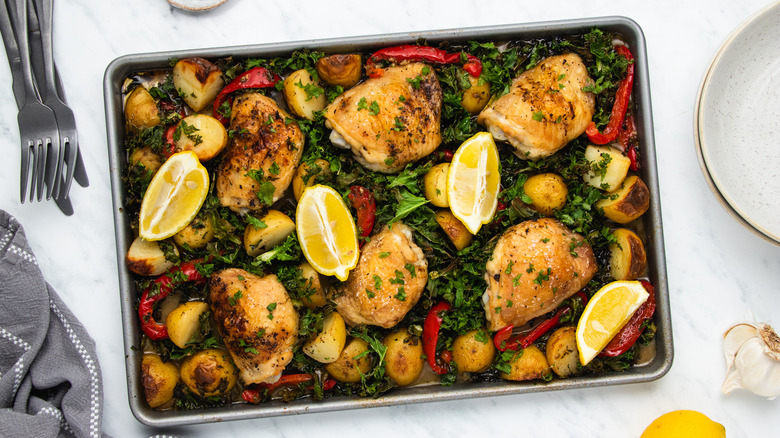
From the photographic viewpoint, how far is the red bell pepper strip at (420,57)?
3121 millimetres

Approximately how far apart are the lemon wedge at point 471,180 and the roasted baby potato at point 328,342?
32.0 inches

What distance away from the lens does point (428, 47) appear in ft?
10.3

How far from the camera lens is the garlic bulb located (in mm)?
3223

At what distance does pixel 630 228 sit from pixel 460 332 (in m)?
1.07

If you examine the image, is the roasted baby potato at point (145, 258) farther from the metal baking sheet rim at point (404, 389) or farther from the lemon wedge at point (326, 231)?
the lemon wedge at point (326, 231)

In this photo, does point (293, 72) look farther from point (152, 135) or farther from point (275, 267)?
point (275, 267)

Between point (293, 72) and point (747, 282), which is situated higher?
point (293, 72)

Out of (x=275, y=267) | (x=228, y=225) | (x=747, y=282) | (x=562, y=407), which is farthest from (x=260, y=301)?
(x=747, y=282)

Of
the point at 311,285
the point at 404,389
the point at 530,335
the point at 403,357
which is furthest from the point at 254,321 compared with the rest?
the point at 530,335

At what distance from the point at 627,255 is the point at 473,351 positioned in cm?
91

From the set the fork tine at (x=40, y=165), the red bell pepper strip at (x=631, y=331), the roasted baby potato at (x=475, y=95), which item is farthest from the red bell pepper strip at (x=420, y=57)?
the fork tine at (x=40, y=165)

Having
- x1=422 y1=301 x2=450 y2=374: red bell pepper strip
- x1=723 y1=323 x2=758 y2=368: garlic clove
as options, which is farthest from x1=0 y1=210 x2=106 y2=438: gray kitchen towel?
x1=723 y1=323 x2=758 y2=368: garlic clove

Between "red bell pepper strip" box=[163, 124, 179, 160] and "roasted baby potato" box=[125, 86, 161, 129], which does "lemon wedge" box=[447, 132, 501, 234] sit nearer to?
"red bell pepper strip" box=[163, 124, 179, 160]

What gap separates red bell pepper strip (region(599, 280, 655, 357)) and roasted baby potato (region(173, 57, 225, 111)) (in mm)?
2399
